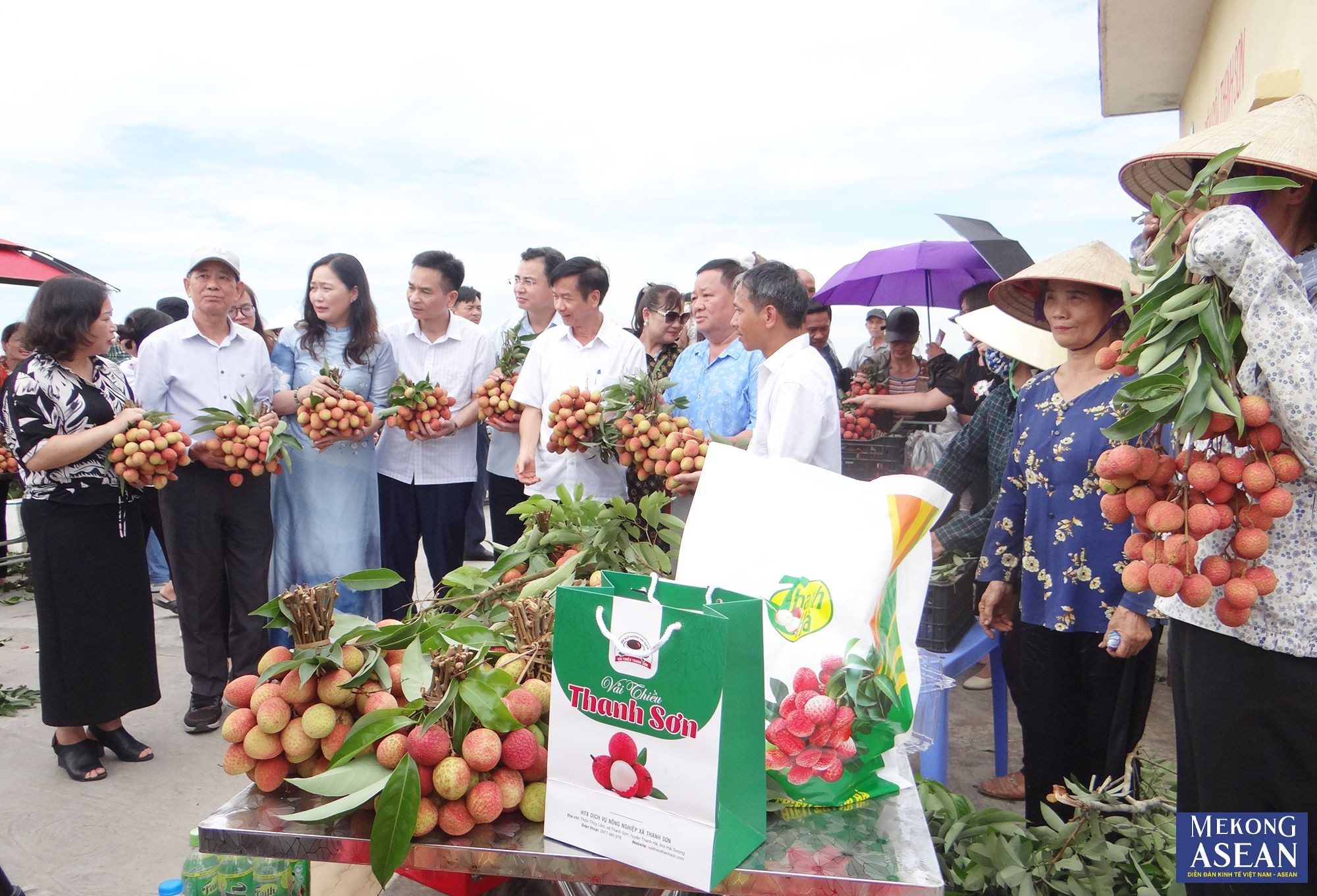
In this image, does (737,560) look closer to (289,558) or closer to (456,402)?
(456,402)

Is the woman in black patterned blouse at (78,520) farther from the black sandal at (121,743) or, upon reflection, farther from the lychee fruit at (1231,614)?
the lychee fruit at (1231,614)

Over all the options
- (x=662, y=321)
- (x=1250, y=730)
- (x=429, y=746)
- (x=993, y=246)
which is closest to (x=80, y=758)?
(x=429, y=746)

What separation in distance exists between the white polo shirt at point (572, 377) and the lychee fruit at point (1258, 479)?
8.89ft

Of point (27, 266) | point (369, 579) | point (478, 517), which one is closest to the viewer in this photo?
point (369, 579)

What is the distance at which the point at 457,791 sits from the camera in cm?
133

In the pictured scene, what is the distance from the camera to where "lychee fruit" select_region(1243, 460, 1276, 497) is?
1.35 metres

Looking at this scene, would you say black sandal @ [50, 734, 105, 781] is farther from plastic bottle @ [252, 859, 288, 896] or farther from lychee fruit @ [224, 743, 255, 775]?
lychee fruit @ [224, 743, 255, 775]

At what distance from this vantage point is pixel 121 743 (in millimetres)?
3523

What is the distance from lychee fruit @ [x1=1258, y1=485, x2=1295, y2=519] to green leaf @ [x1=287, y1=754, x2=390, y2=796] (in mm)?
1440

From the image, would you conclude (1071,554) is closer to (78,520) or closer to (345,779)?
(345,779)

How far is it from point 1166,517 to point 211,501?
363cm

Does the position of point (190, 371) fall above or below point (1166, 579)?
above

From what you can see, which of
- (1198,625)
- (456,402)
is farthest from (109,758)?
(1198,625)

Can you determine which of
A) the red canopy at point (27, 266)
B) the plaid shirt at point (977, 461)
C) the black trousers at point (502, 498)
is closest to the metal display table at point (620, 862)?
the plaid shirt at point (977, 461)
